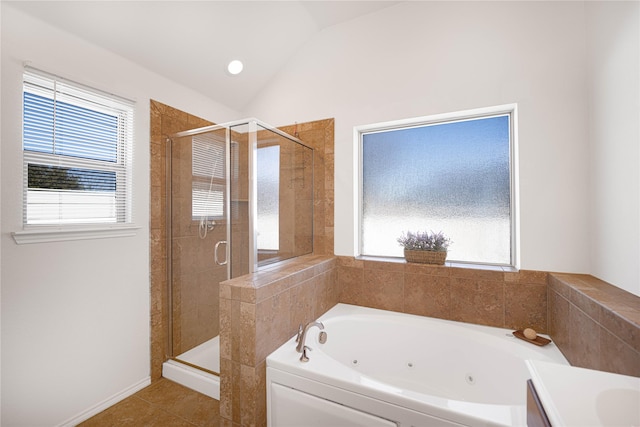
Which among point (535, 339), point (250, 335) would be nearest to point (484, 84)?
point (535, 339)

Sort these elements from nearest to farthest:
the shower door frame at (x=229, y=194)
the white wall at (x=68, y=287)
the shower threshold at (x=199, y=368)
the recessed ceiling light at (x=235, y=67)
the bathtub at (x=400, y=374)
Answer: the bathtub at (x=400, y=374), the white wall at (x=68, y=287), the shower door frame at (x=229, y=194), the shower threshold at (x=199, y=368), the recessed ceiling light at (x=235, y=67)

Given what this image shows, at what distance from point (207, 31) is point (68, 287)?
202 centimetres

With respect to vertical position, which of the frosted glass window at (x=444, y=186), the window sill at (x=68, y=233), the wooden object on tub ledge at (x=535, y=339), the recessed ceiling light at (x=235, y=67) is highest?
the recessed ceiling light at (x=235, y=67)

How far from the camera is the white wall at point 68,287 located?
4.88ft

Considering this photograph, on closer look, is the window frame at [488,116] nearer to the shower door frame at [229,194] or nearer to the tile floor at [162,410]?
the shower door frame at [229,194]

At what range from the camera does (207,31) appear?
6.95 feet

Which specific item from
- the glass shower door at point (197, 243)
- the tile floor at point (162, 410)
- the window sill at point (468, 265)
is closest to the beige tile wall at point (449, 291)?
the window sill at point (468, 265)

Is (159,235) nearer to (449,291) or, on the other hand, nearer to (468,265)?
(449,291)

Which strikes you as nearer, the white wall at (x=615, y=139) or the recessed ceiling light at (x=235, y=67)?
the white wall at (x=615, y=139)

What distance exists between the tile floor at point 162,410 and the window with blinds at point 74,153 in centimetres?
129

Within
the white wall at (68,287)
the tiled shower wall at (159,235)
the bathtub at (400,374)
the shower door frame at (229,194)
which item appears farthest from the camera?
the tiled shower wall at (159,235)

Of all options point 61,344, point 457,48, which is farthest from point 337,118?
point 61,344

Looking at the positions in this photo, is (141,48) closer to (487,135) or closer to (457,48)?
(457,48)

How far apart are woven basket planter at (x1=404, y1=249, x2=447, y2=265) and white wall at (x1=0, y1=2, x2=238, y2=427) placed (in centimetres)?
207
